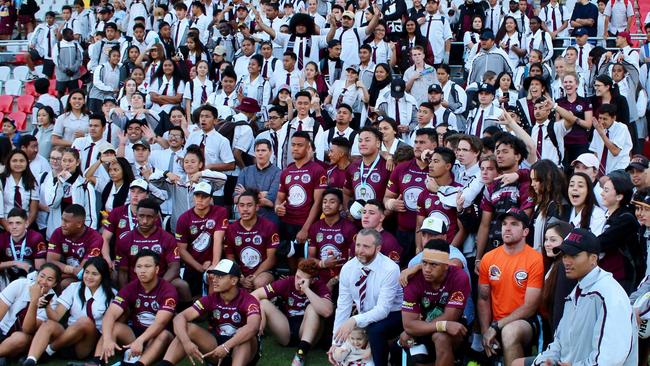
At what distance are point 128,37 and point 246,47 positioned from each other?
250 cm

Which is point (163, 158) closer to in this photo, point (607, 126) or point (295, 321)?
point (295, 321)

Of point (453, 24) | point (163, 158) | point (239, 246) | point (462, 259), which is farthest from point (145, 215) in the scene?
point (453, 24)

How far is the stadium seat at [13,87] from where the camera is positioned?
612 inches

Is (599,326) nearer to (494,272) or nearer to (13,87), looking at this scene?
(494,272)

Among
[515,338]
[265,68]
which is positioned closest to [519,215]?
[515,338]

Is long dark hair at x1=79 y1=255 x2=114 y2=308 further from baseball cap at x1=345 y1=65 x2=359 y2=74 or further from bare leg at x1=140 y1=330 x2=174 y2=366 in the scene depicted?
baseball cap at x1=345 y1=65 x2=359 y2=74

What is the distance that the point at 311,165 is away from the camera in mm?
9508

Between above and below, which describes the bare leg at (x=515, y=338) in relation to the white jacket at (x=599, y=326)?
below

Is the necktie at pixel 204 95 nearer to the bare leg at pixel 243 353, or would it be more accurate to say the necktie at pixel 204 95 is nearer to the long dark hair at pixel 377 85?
the long dark hair at pixel 377 85

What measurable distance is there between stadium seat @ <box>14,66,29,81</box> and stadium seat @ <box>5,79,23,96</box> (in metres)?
0.29

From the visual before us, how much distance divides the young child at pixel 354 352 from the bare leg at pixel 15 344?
2.78 metres

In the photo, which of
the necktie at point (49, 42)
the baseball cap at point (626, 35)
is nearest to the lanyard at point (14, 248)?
the necktie at point (49, 42)

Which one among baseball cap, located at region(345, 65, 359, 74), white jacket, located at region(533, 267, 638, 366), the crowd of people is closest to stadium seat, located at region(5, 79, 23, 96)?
the crowd of people

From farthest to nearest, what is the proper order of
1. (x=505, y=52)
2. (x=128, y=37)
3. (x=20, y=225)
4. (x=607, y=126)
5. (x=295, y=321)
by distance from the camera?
(x=128, y=37) → (x=505, y=52) → (x=607, y=126) → (x=20, y=225) → (x=295, y=321)
